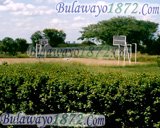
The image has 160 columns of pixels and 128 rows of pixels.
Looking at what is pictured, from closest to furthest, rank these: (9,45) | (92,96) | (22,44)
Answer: (92,96) < (9,45) < (22,44)

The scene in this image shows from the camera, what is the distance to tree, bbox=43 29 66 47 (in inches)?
1131

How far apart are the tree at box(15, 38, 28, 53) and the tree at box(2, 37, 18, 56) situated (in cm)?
45

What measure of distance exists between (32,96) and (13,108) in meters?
0.49

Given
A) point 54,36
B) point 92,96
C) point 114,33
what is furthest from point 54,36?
point 92,96

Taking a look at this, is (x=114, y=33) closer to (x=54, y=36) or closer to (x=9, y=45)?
(x=54, y=36)

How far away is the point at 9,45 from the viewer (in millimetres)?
25703

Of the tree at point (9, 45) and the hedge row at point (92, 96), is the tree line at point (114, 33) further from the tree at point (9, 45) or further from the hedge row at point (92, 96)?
the hedge row at point (92, 96)

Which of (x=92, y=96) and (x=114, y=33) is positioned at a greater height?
(x=114, y=33)

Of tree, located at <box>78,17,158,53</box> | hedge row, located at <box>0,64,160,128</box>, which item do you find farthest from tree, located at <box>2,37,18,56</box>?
hedge row, located at <box>0,64,160,128</box>

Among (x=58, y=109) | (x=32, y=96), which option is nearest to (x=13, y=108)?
(x=32, y=96)

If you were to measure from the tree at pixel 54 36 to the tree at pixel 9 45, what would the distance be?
13.7 feet

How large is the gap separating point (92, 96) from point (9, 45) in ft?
74.5

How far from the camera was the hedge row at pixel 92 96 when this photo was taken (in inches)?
174

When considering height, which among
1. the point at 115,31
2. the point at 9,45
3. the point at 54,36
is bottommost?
the point at 9,45
